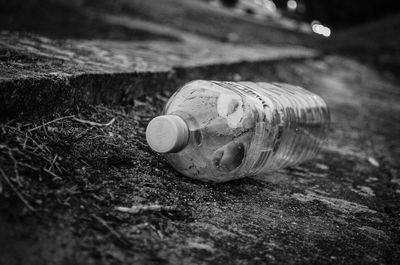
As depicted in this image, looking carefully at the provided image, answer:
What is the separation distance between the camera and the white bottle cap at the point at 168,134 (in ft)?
A: 3.84

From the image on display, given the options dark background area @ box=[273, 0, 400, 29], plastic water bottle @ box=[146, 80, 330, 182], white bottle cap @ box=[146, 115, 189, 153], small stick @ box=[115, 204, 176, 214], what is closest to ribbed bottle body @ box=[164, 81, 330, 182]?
plastic water bottle @ box=[146, 80, 330, 182]

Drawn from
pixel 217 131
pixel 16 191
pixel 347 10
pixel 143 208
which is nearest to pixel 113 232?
pixel 143 208

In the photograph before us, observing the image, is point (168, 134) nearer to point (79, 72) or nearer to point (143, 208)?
point (143, 208)

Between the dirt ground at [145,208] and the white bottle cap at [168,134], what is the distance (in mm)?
141

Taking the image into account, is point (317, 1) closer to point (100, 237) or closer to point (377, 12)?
point (377, 12)

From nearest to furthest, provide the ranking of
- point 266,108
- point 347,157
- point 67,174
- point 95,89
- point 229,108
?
point 67,174 → point 229,108 → point 266,108 → point 95,89 → point 347,157

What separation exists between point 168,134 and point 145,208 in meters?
0.22

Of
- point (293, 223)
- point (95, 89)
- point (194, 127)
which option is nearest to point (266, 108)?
point (194, 127)

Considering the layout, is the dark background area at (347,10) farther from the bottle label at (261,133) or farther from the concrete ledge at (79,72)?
the bottle label at (261,133)

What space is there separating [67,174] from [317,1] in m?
17.6

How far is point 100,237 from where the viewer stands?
0.93 m

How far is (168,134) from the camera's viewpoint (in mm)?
1178

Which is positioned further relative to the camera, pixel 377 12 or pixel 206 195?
pixel 377 12

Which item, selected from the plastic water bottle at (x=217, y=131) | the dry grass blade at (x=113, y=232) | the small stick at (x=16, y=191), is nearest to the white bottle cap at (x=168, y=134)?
the plastic water bottle at (x=217, y=131)
